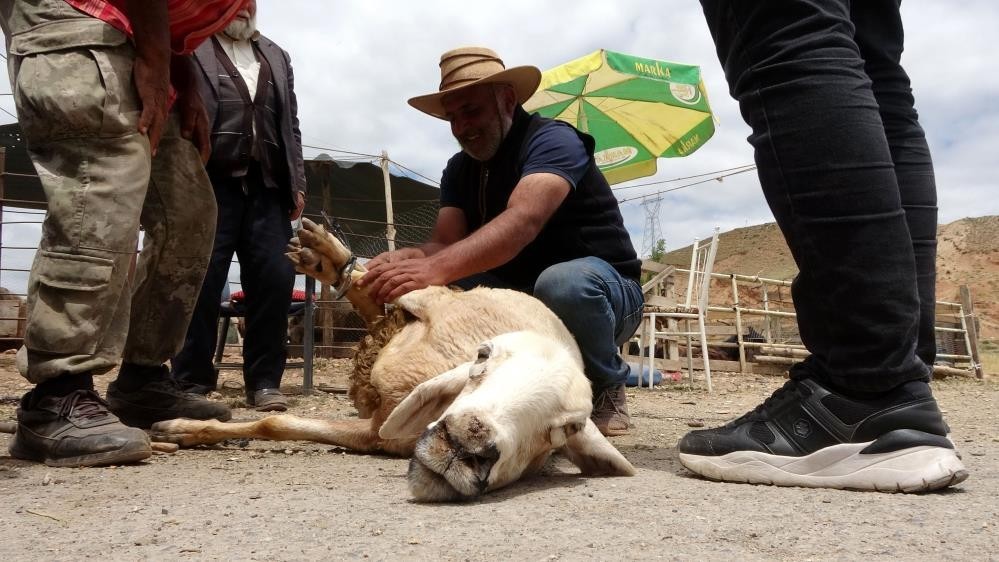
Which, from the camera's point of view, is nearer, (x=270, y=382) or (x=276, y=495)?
(x=276, y=495)

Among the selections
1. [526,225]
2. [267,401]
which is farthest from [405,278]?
[267,401]

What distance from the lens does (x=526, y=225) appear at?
3.26 meters

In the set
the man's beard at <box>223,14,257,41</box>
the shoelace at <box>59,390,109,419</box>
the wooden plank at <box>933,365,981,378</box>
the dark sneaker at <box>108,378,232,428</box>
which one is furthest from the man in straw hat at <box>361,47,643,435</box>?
the wooden plank at <box>933,365,981,378</box>

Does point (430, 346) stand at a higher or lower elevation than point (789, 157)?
lower

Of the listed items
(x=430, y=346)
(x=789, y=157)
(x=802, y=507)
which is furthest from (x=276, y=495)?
(x=789, y=157)

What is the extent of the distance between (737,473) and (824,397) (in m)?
0.30

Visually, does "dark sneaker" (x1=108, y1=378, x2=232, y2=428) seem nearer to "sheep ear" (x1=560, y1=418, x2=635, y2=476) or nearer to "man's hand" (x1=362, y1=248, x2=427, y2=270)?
"man's hand" (x1=362, y1=248, x2=427, y2=270)

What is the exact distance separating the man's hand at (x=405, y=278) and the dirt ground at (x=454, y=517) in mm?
860

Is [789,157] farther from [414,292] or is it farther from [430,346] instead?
[414,292]

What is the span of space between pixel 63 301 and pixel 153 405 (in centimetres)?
93

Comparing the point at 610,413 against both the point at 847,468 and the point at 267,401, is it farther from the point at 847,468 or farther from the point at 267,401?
the point at 267,401

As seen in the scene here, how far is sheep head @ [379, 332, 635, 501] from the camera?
1751 millimetres

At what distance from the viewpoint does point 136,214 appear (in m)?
2.49

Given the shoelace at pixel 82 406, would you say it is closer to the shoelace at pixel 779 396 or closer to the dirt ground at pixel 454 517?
the dirt ground at pixel 454 517
